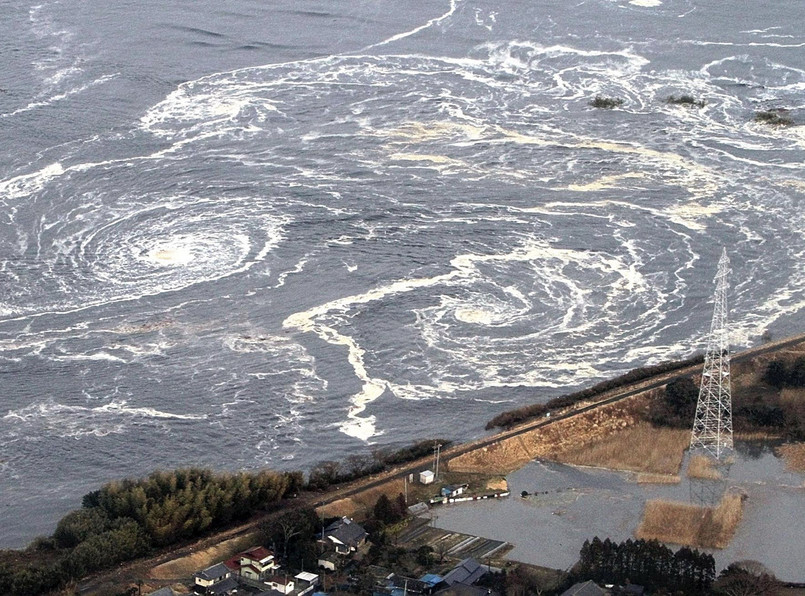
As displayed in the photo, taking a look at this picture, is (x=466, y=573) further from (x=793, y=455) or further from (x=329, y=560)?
(x=793, y=455)

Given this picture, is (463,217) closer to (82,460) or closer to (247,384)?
(247,384)

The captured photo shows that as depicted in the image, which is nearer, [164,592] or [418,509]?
[164,592]

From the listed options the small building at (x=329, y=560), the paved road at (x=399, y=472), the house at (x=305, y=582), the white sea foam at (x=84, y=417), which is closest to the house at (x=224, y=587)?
the house at (x=305, y=582)

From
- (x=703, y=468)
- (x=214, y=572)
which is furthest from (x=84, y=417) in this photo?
(x=703, y=468)

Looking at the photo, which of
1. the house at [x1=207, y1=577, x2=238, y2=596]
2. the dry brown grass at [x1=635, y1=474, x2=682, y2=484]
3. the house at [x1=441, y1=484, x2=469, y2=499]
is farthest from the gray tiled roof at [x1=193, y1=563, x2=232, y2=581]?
the dry brown grass at [x1=635, y1=474, x2=682, y2=484]

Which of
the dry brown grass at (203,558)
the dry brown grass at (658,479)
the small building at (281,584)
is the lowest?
the dry brown grass at (203,558)

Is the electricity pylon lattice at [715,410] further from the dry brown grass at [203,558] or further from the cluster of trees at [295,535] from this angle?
the dry brown grass at [203,558]
